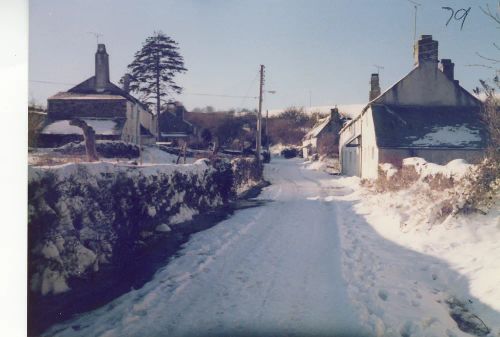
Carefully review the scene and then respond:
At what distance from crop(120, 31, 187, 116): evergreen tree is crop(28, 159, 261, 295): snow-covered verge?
993mm

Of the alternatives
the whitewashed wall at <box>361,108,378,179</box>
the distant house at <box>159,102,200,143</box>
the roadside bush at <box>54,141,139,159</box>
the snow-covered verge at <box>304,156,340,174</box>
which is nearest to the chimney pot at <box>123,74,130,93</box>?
the distant house at <box>159,102,200,143</box>

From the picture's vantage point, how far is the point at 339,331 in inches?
124

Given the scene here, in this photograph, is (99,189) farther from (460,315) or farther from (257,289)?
(460,315)

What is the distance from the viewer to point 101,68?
170 inches

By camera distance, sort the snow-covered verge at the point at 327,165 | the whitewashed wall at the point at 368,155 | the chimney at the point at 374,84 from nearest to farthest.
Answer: the chimney at the point at 374,84 → the whitewashed wall at the point at 368,155 → the snow-covered verge at the point at 327,165

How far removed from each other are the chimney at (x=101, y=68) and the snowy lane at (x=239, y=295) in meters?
2.14

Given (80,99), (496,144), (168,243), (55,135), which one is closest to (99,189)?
(55,135)

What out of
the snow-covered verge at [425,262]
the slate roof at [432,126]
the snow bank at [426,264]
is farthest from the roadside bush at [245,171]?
the slate roof at [432,126]

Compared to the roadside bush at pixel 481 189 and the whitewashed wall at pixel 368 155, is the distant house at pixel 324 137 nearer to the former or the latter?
the whitewashed wall at pixel 368 155

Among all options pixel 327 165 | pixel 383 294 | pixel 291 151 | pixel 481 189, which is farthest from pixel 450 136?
pixel 327 165

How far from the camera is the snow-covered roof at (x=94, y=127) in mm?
4211

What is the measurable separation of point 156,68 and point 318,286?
2.94 metres

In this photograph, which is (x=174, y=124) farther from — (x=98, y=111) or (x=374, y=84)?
(x=374, y=84)

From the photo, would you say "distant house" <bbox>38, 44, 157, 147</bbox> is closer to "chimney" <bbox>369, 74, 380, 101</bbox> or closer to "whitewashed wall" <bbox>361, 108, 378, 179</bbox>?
"chimney" <bbox>369, 74, 380, 101</bbox>
